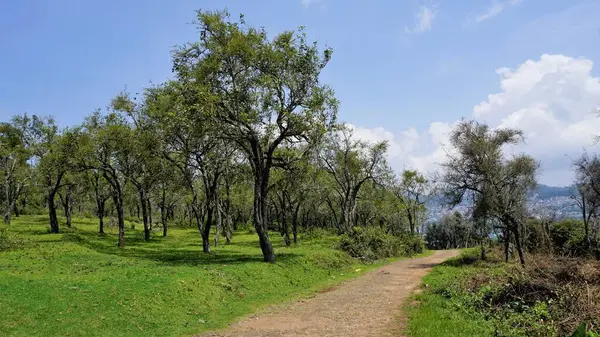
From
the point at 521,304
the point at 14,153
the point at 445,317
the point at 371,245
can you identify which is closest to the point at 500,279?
the point at 521,304

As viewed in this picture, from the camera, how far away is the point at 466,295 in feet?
53.9

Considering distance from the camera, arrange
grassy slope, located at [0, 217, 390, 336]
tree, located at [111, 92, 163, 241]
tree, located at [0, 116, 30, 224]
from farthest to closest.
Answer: tree, located at [0, 116, 30, 224], tree, located at [111, 92, 163, 241], grassy slope, located at [0, 217, 390, 336]

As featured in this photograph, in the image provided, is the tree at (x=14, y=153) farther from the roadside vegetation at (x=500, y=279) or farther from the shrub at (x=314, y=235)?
the roadside vegetation at (x=500, y=279)

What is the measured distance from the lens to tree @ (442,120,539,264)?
1313 inches

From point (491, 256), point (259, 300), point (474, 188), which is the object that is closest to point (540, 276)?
point (259, 300)

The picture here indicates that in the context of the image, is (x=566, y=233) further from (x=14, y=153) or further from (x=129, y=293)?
(x=14, y=153)

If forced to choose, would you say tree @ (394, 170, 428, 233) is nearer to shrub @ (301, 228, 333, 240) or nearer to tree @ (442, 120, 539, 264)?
shrub @ (301, 228, 333, 240)

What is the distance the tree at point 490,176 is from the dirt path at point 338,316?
46.6 ft

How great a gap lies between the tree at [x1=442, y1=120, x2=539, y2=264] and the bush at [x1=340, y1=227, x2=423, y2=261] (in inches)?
340

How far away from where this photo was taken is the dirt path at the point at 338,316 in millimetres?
14133

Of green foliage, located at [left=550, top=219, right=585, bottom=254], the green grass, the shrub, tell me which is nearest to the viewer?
the green grass

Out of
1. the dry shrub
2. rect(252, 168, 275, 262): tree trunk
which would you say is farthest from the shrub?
the dry shrub

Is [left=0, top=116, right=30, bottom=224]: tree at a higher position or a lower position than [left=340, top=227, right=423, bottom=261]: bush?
higher

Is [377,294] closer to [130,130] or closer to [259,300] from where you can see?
[259,300]
